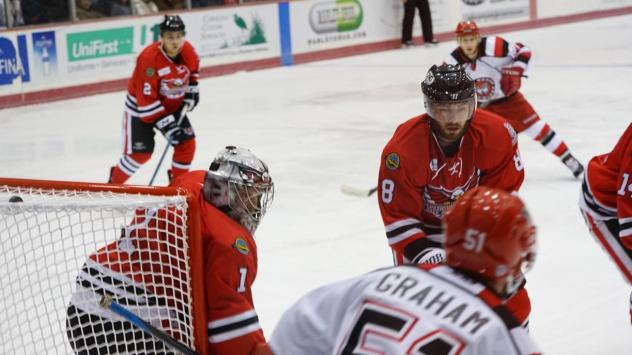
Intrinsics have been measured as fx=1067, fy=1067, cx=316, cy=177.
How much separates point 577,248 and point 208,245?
9.37 feet

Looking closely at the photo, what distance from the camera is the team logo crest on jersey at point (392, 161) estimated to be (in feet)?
9.75

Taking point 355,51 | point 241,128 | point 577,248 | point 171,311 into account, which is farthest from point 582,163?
point 355,51

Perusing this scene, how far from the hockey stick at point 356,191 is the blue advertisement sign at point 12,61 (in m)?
4.86

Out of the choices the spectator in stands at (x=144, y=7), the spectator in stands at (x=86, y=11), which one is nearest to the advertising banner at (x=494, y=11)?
the spectator in stands at (x=144, y=7)

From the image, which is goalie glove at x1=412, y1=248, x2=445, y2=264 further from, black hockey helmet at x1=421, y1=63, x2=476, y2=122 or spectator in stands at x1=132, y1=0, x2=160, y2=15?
spectator in stands at x1=132, y1=0, x2=160, y2=15

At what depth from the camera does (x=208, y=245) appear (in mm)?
2500

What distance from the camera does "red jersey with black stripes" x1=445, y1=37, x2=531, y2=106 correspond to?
5.96m

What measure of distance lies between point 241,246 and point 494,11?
13.1 m

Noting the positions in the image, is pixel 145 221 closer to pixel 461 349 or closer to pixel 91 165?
pixel 461 349

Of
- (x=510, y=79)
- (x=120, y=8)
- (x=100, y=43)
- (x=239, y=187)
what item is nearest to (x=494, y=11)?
(x=120, y=8)

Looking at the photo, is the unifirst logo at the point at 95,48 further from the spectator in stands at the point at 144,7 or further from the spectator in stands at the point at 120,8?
the spectator in stands at the point at 144,7

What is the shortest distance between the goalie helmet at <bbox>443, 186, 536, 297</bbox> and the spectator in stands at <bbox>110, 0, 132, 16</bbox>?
9636 millimetres

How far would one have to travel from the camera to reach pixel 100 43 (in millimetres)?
10672

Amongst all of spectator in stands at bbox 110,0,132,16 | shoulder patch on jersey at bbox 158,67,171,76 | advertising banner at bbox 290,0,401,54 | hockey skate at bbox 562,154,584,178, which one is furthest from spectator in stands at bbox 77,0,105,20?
hockey skate at bbox 562,154,584,178
